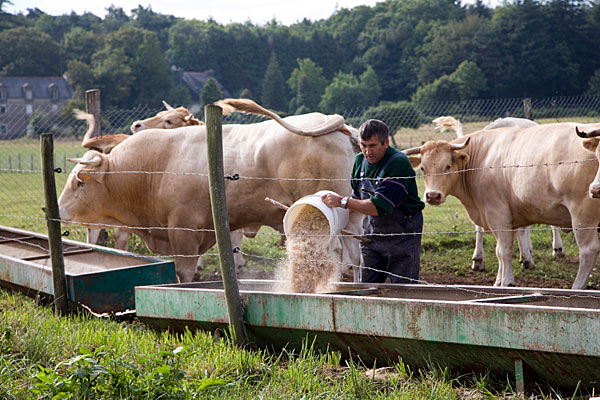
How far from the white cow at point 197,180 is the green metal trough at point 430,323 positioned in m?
1.91

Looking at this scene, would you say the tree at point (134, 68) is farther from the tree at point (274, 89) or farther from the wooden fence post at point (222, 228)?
the wooden fence post at point (222, 228)

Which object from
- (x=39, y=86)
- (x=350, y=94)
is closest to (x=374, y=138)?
(x=350, y=94)

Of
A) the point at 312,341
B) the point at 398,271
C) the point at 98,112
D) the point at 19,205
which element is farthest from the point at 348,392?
the point at 19,205

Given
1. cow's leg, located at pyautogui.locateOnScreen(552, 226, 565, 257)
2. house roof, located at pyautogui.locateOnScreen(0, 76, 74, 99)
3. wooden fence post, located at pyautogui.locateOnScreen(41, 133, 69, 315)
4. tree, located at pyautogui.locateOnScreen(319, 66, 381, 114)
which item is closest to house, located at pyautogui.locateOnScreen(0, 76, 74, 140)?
house roof, located at pyautogui.locateOnScreen(0, 76, 74, 99)

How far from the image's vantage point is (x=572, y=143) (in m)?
7.41

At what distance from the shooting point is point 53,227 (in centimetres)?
631

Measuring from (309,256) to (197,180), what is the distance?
2.32 meters

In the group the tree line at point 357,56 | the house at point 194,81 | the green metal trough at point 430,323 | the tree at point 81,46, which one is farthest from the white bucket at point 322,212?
the tree at point 81,46

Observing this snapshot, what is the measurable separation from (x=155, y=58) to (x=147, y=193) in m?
73.8

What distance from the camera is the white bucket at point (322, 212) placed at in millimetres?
5996

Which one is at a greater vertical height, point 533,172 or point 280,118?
point 280,118

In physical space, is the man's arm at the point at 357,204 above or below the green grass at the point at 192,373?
above

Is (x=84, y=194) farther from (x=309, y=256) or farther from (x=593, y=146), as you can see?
(x=593, y=146)

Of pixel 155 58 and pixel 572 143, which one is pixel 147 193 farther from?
pixel 155 58
